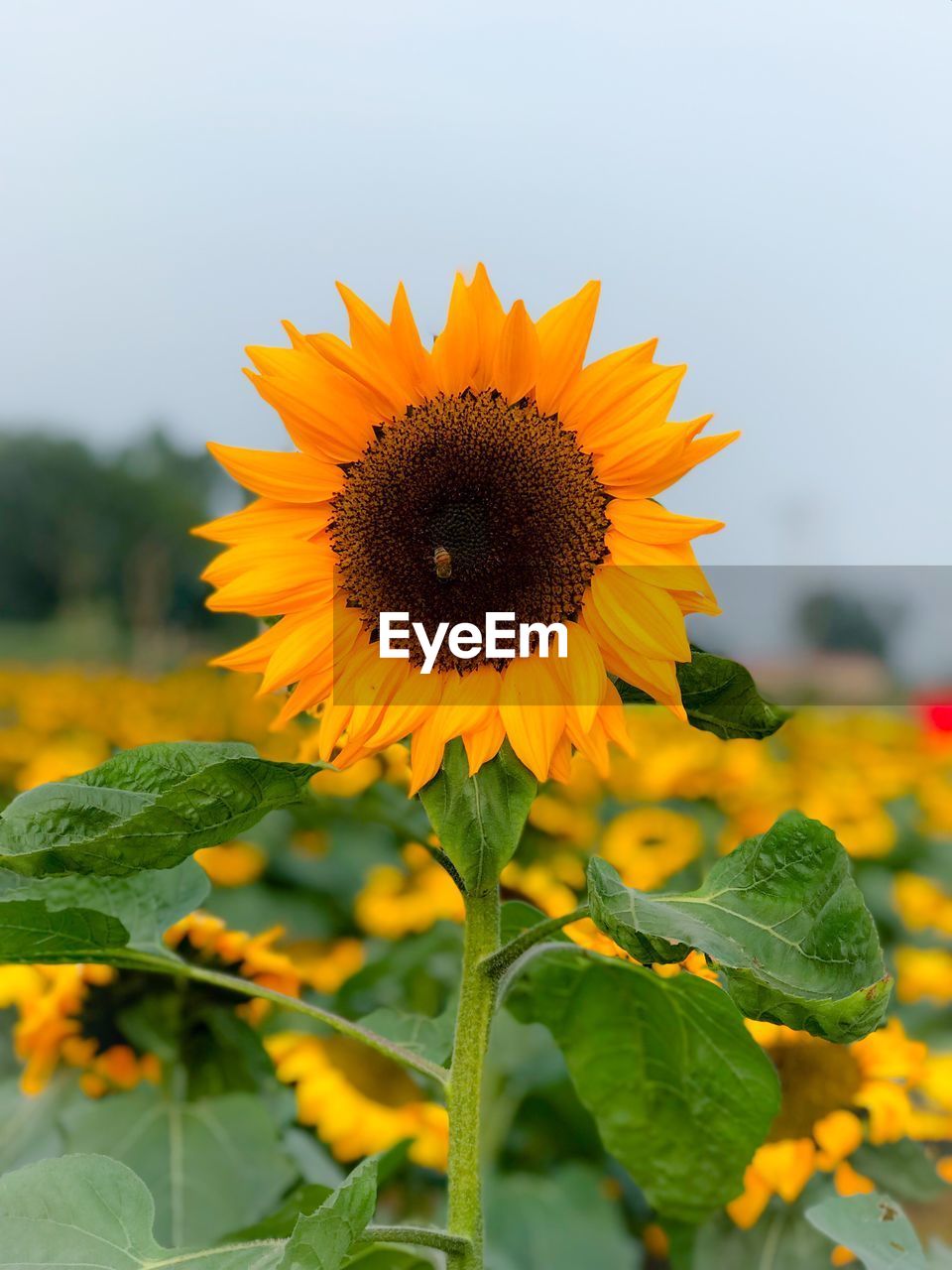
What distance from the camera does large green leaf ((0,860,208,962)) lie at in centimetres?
72

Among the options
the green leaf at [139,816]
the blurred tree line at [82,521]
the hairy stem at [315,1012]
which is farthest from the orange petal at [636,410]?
the blurred tree line at [82,521]

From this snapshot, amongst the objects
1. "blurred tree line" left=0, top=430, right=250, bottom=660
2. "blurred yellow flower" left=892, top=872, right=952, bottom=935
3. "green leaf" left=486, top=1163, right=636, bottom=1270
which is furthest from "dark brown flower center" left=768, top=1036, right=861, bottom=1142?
"blurred tree line" left=0, top=430, right=250, bottom=660

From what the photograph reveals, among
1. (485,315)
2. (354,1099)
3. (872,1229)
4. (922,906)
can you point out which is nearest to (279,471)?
(485,315)

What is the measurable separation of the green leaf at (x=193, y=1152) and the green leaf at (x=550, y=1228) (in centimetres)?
28

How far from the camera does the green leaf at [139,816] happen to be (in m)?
0.57

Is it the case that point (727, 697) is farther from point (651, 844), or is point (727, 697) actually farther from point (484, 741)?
point (651, 844)

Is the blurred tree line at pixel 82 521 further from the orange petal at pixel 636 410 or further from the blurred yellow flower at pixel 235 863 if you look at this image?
the orange petal at pixel 636 410

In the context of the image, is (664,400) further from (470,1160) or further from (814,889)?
(470,1160)

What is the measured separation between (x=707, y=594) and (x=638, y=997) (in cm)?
30

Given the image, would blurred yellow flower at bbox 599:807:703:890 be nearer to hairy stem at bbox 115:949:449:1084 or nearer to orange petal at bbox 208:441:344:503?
hairy stem at bbox 115:949:449:1084

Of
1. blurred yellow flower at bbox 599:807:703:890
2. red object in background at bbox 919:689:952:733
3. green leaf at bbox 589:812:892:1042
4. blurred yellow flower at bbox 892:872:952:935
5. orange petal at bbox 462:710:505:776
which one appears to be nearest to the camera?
green leaf at bbox 589:812:892:1042

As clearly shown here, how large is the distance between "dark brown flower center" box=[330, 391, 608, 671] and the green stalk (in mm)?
137

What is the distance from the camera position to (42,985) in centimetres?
112

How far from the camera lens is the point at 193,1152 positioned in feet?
3.28
